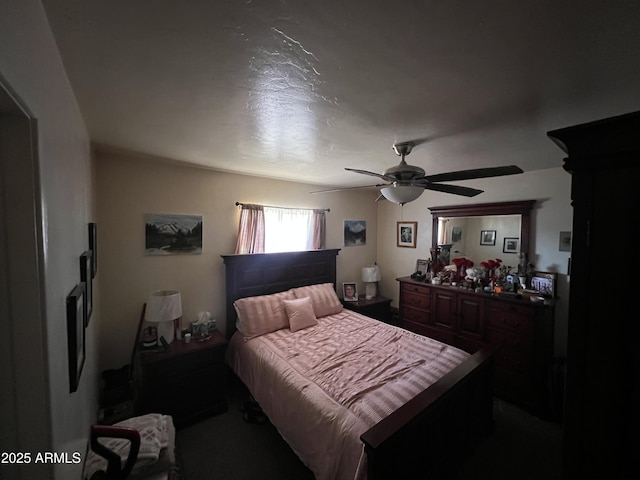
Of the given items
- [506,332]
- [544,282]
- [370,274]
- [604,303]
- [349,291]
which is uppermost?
[604,303]

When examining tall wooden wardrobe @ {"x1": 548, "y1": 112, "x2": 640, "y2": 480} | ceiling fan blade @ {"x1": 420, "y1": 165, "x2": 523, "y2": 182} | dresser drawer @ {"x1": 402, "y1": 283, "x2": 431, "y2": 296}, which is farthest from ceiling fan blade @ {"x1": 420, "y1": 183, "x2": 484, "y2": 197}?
dresser drawer @ {"x1": 402, "y1": 283, "x2": 431, "y2": 296}

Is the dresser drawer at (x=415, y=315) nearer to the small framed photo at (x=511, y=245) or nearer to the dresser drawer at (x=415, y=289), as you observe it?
the dresser drawer at (x=415, y=289)

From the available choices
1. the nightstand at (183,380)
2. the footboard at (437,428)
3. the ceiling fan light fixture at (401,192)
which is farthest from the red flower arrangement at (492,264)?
the nightstand at (183,380)

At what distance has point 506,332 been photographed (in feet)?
9.05

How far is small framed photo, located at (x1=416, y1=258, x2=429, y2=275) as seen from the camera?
→ 12.9 feet

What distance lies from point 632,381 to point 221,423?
2823 mm

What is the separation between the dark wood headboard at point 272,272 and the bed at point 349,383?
15 mm

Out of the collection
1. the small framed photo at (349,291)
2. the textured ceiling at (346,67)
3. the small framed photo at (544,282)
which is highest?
the textured ceiling at (346,67)

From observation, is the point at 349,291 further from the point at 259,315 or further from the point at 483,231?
the point at 483,231

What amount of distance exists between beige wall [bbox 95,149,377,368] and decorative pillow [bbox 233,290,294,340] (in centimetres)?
41

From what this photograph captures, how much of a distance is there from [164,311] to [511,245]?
403 centimetres

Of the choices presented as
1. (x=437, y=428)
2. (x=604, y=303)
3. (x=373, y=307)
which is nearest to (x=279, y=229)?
(x=373, y=307)

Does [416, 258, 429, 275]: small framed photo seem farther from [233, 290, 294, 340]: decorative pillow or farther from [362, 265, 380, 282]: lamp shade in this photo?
[233, 290, 294, 340]: decorative pillow

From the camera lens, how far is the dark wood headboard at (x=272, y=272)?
303 cm
